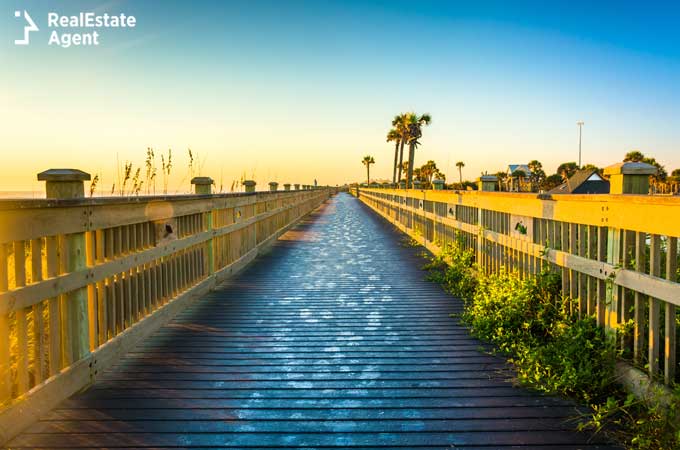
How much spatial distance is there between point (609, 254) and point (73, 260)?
3879 millimetres

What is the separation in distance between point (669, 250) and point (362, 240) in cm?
1163

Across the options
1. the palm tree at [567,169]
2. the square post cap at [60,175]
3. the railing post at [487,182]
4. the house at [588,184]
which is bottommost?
the square post cap at [60,175]

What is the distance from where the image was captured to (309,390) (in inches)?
148

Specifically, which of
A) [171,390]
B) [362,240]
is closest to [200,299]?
[171,390]

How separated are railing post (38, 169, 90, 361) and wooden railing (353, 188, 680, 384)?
151 inches

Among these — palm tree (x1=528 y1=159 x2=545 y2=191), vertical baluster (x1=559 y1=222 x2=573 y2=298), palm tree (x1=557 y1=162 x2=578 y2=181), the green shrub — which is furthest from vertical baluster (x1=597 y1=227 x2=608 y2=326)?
palm tree (x1=528 y1=159 x2=545 y2=191)

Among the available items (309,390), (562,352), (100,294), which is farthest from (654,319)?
(100,294)

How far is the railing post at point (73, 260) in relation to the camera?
363cm

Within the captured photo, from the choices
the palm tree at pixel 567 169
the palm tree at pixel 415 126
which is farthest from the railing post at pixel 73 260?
the palm tree at pixel 567 169

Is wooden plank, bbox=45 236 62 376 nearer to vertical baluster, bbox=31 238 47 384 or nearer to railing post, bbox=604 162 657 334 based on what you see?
vertical baluster, bbox=31 238 47 384

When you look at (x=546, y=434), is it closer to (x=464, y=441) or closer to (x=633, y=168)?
(x=464, y=441)

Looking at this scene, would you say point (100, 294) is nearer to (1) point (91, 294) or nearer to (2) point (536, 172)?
(1) point (91, 294)

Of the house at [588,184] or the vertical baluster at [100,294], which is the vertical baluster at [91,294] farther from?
the house at [588,184]

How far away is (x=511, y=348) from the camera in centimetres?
458
